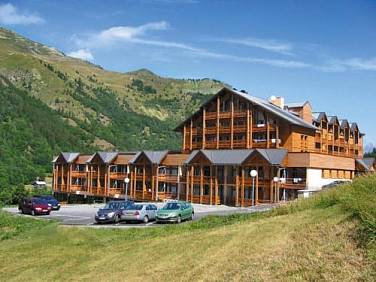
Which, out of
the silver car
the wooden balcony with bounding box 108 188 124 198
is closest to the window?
the wooden balcony with bounding box 108 188 124 198

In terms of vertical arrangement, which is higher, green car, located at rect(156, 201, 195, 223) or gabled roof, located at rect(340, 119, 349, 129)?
gabled roof, located at rect(340, 119, 349, 129)

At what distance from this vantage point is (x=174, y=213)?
33000mm

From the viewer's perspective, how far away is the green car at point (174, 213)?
32.9 meters

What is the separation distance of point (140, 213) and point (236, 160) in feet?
83.4

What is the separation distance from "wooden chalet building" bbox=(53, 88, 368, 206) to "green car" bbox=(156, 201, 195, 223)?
19219mm

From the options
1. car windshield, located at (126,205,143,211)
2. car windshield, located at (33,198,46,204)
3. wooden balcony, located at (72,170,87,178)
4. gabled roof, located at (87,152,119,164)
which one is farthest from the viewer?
wooden balcony, located at (72,170,87,178)

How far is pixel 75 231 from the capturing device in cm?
2564

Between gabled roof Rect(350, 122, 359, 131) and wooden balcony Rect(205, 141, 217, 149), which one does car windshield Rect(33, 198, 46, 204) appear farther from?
gabled roof Rect(350, 122, 359, 131)

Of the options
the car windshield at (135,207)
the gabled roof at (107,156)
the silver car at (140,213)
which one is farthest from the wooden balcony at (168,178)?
the car windshield at (135,207)

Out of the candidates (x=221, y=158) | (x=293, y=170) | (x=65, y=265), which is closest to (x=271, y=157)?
(x=293, y=170)

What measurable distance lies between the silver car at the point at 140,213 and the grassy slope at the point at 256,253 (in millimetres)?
12948

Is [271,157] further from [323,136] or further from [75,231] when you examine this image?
[75,231]

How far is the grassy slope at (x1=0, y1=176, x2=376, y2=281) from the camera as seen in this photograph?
10.9 meters

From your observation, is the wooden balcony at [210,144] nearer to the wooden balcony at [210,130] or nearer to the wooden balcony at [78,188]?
the wooden balcony at [210,130]
